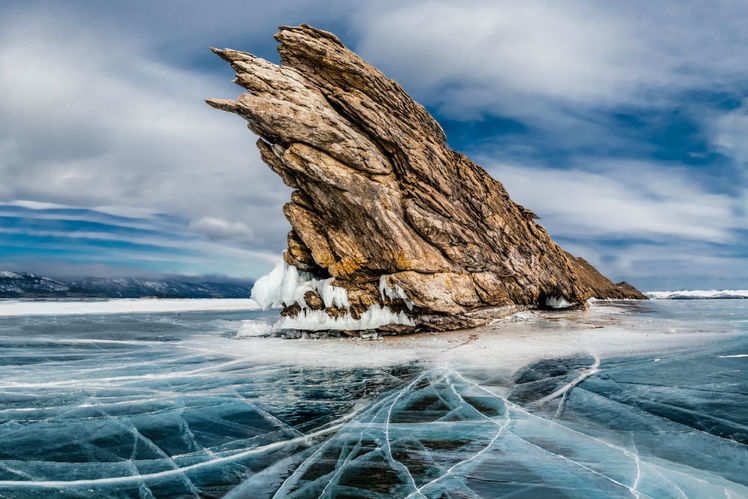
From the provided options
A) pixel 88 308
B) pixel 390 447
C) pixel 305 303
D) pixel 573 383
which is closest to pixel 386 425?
pixel 390 447

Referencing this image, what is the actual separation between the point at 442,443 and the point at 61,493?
4.93 metres

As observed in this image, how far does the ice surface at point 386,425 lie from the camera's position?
468cm

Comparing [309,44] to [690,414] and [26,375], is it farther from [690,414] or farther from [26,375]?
[690,414]

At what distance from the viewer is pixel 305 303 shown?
21.7 meters

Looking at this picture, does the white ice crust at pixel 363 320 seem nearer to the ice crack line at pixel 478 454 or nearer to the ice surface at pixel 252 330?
the ice surface at pixel 252 330

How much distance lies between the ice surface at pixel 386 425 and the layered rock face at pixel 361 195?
734 cm

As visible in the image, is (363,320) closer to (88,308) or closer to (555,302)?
(555,302)

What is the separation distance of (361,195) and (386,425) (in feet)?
47.5

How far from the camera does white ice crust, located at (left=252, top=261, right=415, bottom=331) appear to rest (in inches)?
814

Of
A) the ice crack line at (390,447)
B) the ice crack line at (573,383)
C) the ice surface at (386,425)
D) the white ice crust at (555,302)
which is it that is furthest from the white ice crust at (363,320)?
the white ice crust at (555,302)

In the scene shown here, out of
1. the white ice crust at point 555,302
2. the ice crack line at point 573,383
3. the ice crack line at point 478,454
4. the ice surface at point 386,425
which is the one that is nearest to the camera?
the ice crack line at point 478,454

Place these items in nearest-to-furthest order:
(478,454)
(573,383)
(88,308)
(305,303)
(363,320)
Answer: (478,454), (573,383), (363,320), (305,303), (88,308)

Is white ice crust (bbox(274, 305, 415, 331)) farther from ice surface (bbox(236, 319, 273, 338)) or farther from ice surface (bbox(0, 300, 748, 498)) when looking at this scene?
ice surface (bbox(0, 300, 748, 498))

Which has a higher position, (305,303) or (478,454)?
(305,303)
